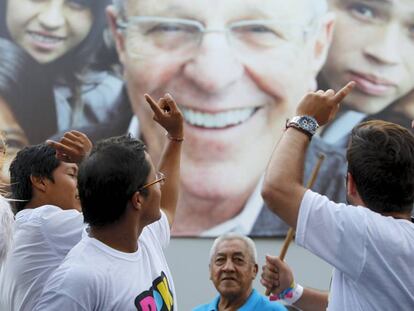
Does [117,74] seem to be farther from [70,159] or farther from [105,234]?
[105,234]

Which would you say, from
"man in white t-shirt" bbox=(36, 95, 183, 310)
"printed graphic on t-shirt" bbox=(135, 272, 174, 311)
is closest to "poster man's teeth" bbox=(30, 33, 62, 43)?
"man in white t-shirt" bbox=(36, 95, 183, 310)

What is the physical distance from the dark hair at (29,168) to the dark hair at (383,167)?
1.03 m

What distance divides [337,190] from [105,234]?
3006 mm

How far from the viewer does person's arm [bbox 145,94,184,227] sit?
8.21ft

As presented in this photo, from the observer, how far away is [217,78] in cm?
504

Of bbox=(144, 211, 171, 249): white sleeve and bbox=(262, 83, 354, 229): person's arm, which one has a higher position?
bbox=(262, 83, 354, 229): person's arm

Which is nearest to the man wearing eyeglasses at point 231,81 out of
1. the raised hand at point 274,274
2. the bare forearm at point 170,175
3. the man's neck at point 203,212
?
the man's neck at point 203,212

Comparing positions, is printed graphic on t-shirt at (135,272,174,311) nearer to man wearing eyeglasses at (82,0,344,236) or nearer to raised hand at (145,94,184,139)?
raised hand at (145,94,184,139)

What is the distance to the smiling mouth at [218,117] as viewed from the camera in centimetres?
502

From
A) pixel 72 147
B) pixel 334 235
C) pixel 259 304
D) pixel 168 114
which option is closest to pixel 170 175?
pixel 168 114

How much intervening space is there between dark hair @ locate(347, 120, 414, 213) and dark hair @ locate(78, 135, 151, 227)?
498mm

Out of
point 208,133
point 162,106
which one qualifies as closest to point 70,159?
point 162,106

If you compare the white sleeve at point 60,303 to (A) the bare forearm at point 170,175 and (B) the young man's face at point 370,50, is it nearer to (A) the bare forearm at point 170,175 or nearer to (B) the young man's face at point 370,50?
(A) the bare forearm at point 170,175

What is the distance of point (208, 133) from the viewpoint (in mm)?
5027
